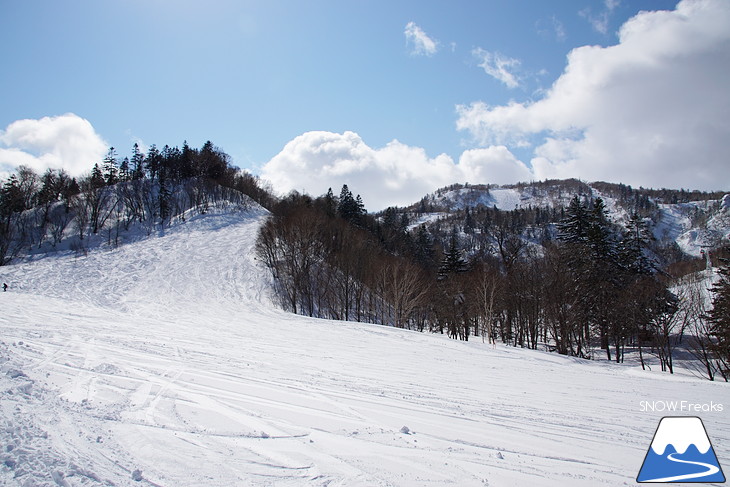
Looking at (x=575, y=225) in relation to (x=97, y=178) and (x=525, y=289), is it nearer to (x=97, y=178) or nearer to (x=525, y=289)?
(x=525, y=289)

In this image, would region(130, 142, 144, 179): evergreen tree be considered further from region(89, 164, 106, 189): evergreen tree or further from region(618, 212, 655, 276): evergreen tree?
region(618, 212, 655, 276): evergreen tree

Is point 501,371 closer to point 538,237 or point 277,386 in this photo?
point 277,386

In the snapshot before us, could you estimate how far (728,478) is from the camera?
557cm

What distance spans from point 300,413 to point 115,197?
7994 cm

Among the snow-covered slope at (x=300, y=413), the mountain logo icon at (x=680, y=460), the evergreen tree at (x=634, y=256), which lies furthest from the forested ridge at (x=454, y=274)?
the mountain logo icon at (x=680, y=460)

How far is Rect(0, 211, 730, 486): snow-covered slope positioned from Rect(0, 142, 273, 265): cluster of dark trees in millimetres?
49669

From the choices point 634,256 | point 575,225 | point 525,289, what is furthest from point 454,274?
point 634,256

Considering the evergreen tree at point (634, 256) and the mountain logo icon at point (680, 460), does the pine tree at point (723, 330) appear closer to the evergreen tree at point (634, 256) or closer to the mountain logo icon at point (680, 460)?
the evergreen tree at point (634, 256)

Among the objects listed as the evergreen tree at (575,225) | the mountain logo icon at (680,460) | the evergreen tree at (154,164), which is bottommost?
the mountain logo icon at (680,460)

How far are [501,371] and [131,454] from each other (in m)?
13.1

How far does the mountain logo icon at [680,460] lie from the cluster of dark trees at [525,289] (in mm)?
22331

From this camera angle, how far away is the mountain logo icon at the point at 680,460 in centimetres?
553

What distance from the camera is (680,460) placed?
604 cm

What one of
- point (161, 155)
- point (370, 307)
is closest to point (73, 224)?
point (161, 155)
